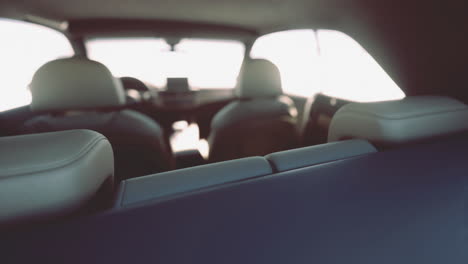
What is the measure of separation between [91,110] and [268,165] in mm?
1352

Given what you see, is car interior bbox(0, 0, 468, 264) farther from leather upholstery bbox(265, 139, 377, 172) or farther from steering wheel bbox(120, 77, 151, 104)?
steering wheel bbox(120, 77, 151, 104)

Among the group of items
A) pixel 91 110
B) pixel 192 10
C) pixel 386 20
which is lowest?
pixel 91 110

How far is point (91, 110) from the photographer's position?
1.62 metres

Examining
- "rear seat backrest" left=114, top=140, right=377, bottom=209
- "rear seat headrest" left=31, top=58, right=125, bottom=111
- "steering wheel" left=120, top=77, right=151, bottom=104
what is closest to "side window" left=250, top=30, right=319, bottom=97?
"steering wheel" left=120, top=77, right=151, bottom=104

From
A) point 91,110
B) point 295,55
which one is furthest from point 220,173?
point 295,55

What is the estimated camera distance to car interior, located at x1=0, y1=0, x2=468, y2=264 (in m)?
0.53

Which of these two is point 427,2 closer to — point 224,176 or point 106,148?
point 224,176

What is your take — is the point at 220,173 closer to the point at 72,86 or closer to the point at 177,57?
the point at 72,86

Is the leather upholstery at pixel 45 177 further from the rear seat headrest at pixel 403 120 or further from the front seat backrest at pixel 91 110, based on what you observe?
the rear seat headrest at pixel 403 120

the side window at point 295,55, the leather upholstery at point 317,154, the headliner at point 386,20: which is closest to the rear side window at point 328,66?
the side window at point 295,55

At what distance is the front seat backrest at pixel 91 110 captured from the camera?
150cm

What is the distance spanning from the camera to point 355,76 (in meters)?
2.68

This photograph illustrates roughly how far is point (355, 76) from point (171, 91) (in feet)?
8.36

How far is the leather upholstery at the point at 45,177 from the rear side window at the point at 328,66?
1.87 metres
